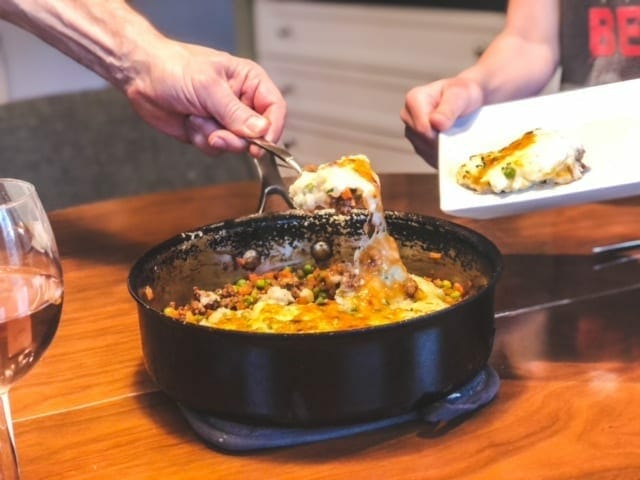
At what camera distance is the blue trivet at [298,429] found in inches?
36.0

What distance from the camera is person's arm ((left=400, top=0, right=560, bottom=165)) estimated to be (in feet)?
4.92

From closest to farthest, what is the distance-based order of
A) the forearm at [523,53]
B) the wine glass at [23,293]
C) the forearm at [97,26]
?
the wine glass at [23,293] → the forearm at [97,26] → the forearm at [523,53]

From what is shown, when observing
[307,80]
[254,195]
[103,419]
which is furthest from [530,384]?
[307,80]

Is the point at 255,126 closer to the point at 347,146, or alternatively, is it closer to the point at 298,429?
the point at 298,429

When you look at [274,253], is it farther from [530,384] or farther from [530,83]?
[530,83]

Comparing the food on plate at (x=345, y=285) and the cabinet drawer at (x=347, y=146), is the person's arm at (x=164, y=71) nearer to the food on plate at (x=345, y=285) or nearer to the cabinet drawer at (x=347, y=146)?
the food on plate at (x=345, y=285)

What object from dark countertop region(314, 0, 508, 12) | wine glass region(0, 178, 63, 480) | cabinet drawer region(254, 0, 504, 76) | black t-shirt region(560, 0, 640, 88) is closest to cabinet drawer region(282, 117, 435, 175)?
cabinet drawer region(254, 0, 504, 76)

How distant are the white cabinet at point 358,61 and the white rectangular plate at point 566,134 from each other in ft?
5.08

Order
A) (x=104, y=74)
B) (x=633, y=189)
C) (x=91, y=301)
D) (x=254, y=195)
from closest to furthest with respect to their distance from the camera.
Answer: (x=633, y=189), (x=91, y=301), (x=104, y=74), (x=254, y=195)

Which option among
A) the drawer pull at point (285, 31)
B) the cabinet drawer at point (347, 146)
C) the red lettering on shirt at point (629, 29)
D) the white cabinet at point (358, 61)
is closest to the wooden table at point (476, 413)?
the red lettering on shirt at point (629, 29)

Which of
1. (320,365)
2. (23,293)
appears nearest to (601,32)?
(320,365)

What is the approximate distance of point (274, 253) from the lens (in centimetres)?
128

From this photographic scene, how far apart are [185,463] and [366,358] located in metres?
0.21

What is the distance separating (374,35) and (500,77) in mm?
1748
